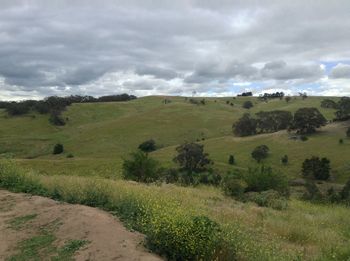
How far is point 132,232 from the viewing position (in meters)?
7.68

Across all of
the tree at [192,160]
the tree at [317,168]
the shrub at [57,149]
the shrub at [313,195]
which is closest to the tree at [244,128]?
the tree at [192,160]

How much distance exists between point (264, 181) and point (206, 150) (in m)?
56.2

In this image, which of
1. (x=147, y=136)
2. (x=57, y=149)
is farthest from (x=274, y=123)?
(x=57, y=149)

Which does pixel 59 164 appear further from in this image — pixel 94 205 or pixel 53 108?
pixel 53 108

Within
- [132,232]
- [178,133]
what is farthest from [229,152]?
[132,232]

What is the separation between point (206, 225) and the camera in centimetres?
681

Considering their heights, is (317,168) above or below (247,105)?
below

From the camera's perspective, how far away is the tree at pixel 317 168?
5772 cm

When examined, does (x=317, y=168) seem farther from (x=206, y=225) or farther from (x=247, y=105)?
(x=247, y=105)

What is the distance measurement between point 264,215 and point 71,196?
5.51m

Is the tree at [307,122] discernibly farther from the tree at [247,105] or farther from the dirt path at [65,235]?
the dirt path at [65,235]

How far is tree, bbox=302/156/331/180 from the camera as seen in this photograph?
57719 millimetres

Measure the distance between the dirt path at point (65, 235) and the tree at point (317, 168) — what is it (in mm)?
52243

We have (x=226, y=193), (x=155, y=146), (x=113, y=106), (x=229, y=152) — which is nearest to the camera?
(x=226, y=193)
